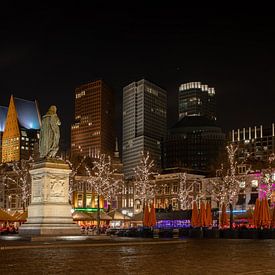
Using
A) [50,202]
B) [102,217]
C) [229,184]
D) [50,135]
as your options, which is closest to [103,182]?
[102,217]

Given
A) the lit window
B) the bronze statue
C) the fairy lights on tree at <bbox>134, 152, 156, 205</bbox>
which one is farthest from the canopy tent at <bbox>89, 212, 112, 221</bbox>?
the lit window

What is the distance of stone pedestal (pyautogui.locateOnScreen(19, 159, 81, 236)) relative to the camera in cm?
3612

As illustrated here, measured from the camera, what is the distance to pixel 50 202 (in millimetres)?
36438

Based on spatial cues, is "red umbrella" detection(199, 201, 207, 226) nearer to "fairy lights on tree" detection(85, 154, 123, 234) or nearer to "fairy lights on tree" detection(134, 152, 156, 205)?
"fairy lights on tree" detection(85, 154, 123, 234)

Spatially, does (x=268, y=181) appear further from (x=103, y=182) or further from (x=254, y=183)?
(x=103, y=182)

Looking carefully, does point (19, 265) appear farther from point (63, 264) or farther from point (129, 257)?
point (129, 257)

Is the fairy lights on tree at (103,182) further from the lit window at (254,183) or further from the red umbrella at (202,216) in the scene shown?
the lit window at (254,183)

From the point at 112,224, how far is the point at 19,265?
86.3m

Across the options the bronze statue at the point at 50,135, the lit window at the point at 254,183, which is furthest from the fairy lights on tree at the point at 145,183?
the bronze statue at the point at 50,135

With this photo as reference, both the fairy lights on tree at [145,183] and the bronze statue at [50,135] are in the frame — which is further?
the fairy lights on tree at [145,183]

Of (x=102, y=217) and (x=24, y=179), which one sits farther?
(x=24, y=179)

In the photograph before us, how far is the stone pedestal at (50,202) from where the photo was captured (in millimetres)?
36125

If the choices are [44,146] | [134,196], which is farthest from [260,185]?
[44,146]

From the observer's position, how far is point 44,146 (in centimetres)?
3878
